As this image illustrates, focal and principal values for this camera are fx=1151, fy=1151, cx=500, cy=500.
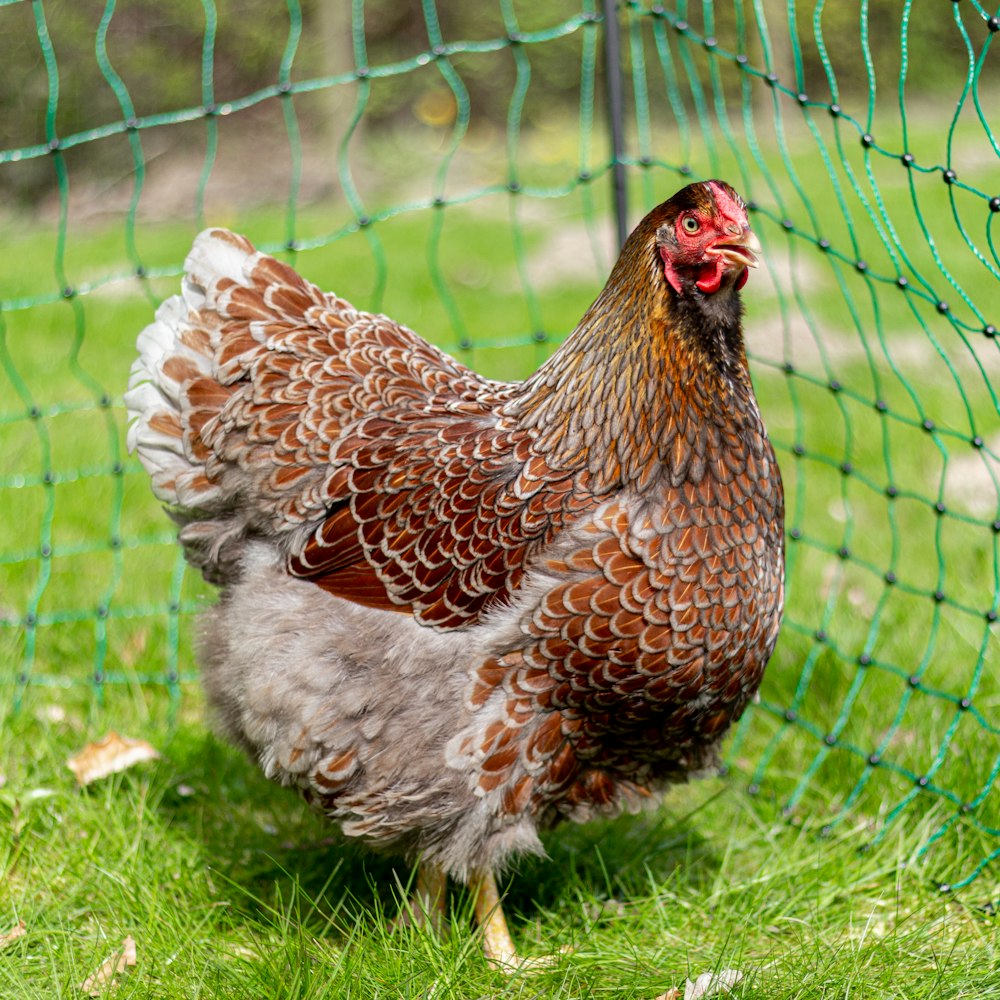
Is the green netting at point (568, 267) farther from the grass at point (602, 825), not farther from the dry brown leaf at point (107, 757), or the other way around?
the dry brown leaf at point (107, 757)

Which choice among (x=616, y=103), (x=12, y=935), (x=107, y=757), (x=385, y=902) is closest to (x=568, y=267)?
(x=616, y=103)

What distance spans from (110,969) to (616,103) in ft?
8.02

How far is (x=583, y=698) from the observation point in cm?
227

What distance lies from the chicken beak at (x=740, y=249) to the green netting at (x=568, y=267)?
460mm

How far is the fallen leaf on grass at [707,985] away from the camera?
2168mm

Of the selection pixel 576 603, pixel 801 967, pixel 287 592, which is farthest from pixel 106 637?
pixel 801 967

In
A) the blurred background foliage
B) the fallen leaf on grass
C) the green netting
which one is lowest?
the fallen leaf on grass

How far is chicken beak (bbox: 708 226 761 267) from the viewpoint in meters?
2.12

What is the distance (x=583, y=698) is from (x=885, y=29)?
44.1ft

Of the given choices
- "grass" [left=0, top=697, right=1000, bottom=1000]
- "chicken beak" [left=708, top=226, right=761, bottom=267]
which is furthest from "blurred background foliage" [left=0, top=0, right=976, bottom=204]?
"chicken beak" [left=708, top=226, right=761, bottom=267]

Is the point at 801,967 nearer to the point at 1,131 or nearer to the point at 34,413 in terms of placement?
the point at 34,413

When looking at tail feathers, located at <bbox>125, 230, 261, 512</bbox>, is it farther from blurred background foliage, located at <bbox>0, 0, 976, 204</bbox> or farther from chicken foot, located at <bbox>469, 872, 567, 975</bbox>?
blurred background foliage, located at <bbox>0, 0, 976, 204</bbox>

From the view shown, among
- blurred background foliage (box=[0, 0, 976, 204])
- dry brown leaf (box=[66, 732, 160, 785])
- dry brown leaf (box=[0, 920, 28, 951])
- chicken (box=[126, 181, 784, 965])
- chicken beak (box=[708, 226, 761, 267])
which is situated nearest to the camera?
chicken beak (box=[708, 226, 761, 267])

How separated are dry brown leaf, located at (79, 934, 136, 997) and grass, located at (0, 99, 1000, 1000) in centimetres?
2
